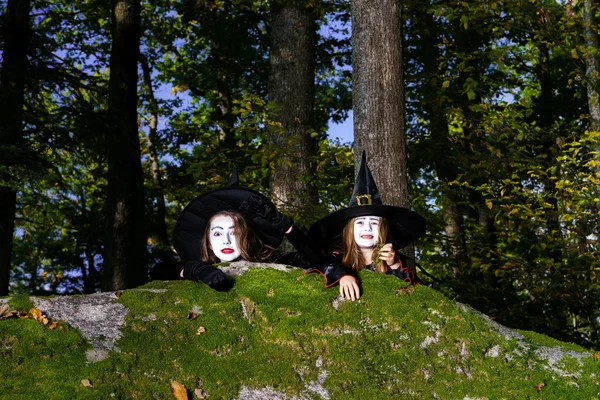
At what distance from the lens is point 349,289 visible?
5.49 metres

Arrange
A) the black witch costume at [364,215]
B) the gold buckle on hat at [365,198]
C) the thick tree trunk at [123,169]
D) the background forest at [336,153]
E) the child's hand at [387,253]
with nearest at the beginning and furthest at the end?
1. the child's hand at [387,253]
2. the black witch costume at [364,215]
3. the gold buckle on hat at [365,198]
4. the background forest at [336,153]
5. the thick tree trunk at [123,169]

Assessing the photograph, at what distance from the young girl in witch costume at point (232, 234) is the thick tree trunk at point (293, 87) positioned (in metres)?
4.24

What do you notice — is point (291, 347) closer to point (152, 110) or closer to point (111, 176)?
point (111, 176)

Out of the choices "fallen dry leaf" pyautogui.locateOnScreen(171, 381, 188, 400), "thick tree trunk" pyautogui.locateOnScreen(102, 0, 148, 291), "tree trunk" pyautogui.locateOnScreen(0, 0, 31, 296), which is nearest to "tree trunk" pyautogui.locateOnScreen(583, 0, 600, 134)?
"thick tree trunk" pyautogui.locateOnScreen(102, 0, 148, 291)

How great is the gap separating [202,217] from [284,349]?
1909 mm

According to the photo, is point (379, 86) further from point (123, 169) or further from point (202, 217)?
point (123, 169)

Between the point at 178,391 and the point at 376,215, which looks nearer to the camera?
the point at 178,391

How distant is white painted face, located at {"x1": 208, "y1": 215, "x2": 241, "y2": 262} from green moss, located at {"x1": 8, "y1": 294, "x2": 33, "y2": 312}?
1747 millimetres

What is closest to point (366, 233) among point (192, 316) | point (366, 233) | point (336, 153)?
point (366, 233)

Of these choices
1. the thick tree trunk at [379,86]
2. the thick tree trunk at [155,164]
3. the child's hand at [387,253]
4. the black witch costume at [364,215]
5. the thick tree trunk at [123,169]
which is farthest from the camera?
the thick tree trunk at [155,164]

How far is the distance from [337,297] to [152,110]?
695 inches

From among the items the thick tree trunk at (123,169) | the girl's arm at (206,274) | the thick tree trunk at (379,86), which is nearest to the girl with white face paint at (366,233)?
the girl's arm at (206,274)

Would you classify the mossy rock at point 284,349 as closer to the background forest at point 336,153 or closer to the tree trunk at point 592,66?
the background forest at point 336,153

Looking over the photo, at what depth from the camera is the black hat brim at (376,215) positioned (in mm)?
6449
